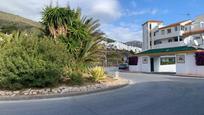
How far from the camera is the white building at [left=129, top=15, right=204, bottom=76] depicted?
32.4m

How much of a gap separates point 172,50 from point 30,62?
25417 millimetres

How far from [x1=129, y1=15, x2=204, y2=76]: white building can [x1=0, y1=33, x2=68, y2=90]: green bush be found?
68.4 feet

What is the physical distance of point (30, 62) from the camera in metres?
14.6

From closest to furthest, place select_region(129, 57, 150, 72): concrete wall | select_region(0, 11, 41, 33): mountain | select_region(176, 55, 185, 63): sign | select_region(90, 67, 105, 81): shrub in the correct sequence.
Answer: select_region(90, 67, 105, 81): shrub < select_region(176, 55, 185, 63): sign < select_region(129, 57, 150, 72): concrete wall < select_region(0, 11, 41, 33): mountain

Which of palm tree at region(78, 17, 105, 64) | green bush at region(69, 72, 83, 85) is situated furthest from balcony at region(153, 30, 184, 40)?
green bush at region(69, 72, 83, 85)

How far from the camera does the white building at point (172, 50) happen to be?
3244cm

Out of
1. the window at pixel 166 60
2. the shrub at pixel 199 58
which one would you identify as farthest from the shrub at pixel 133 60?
the shrub at pixel 199 58

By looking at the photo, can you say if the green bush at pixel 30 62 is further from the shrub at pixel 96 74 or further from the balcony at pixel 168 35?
the balcony at pixel 168 35

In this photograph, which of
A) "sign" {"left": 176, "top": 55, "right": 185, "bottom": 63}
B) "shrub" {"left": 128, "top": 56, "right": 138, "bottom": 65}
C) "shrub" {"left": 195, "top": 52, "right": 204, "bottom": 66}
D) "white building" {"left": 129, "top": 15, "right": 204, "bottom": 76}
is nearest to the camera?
"shrub" {"left": 195, "top": 52, "right": 204, "bottom": 66}

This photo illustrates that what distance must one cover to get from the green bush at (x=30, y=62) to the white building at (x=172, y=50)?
20.9 meters

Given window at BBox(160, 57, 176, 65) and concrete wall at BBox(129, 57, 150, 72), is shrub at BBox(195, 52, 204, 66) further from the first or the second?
window at BBox(160, 57, 176, 65)

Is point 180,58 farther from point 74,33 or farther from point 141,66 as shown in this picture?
point 74,33

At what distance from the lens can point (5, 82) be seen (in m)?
14.2

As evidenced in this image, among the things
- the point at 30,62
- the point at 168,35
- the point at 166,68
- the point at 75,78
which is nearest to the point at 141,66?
the point at 166,68
